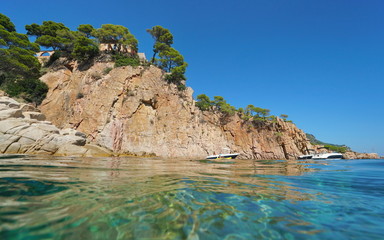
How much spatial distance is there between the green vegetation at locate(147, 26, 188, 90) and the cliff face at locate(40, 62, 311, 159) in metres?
2.26

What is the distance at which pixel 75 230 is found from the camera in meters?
1.76

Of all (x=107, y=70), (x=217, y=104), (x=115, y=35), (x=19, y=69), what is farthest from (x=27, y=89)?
(x=217, y=104)

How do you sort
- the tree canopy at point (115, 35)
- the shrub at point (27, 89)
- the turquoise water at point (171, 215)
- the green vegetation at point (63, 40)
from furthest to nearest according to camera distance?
the tree canopy at point (115, 35)
the green vegetation at point (63, 40)
the shrub at point (27, 89)
the turquoise water at point (171, 215)

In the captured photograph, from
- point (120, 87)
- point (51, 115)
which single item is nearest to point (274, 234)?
point (120, 87)

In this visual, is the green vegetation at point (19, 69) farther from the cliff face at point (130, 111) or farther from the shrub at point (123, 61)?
the shrub at point (123, 61)

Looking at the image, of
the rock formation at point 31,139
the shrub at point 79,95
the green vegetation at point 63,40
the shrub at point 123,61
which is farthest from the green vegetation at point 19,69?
the rock formation at point 31,139

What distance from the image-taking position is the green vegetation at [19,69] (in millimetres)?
25328

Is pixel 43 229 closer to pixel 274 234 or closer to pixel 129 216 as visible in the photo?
pixel 129 216

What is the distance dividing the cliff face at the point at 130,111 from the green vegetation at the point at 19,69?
151 cm

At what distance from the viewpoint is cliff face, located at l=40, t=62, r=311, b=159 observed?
977 inches

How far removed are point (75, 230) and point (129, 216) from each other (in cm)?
58

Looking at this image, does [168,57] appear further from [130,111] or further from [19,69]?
[19,69]

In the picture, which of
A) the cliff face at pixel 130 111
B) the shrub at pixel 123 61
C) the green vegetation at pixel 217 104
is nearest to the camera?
A: the cliff face at pixel 130 111

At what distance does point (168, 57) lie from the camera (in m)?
35.4
